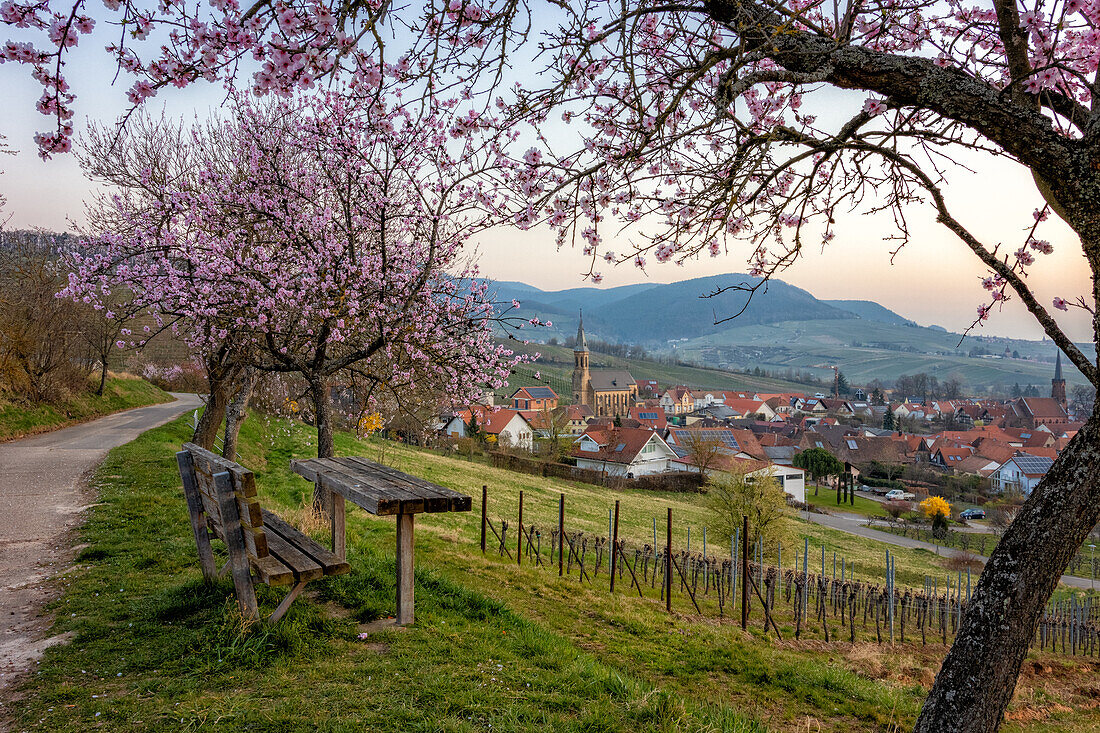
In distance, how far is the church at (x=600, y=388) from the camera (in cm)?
12940

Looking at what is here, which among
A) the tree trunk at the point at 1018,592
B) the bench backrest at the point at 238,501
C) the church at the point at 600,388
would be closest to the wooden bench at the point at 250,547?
the bench backrest at the point at 238,501

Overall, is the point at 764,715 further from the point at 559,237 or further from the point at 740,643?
the point at 559,237

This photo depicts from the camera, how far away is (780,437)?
86.4 metres

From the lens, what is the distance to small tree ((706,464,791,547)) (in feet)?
81.7

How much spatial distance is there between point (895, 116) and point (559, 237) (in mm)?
2864

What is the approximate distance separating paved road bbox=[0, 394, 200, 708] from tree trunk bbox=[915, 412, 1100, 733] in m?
5.02

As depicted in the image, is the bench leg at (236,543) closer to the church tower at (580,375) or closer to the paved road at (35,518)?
the paved road at (35,518)

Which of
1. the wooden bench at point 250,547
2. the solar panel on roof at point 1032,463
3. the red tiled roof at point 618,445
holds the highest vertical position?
the wooden bench at point 250,547

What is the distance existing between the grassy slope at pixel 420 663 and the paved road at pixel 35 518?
227 millimetres

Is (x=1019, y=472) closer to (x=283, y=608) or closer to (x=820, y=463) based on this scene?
(x=820, y=463)

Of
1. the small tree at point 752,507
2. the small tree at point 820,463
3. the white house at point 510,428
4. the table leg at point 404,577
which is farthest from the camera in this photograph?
the white house at point 510,428

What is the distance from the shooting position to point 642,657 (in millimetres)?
5660

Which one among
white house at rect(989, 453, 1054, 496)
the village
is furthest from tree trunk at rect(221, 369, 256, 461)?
white house at rect(989, 453, 1054, 496)

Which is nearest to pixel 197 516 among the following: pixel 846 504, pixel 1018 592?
pixel 1018 592
